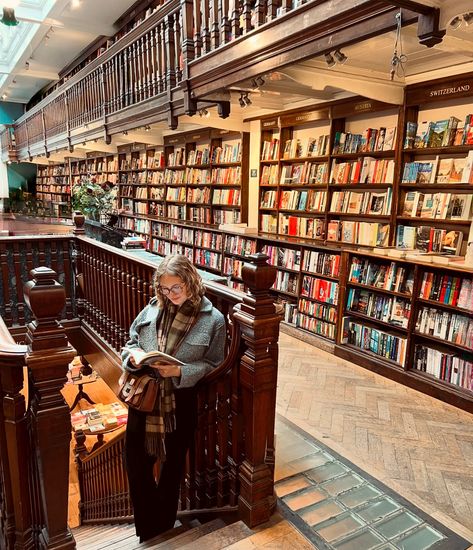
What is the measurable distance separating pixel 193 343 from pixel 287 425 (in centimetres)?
122

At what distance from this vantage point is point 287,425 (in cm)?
264

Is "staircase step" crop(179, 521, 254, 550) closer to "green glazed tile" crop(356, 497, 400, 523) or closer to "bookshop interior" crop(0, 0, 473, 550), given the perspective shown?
"bookshop interior" crop(0, 0, 473, 550)

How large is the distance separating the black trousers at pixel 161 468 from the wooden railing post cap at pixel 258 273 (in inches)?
23.4

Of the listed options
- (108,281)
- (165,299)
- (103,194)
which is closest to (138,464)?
(165,299)

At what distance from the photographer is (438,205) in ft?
11.6

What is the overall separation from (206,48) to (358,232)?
2245 millimetres

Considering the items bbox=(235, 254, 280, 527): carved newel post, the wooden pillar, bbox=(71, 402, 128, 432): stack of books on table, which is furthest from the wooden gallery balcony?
bbox=(71, 402, 128, 432): stack of books on table

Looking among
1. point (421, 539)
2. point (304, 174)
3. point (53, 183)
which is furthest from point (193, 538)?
point (53, 183)

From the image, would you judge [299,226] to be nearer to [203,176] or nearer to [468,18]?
[203,176]

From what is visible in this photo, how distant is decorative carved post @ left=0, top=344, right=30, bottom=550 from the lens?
125 centimetres

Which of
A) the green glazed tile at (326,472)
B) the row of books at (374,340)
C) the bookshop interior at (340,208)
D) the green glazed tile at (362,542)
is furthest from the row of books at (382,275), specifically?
the green glazed tile at (362,542)

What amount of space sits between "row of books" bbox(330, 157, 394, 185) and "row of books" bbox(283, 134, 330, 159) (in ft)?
0.85

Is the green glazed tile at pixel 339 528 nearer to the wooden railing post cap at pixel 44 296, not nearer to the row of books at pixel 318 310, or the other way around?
the wooden railing post cap at pixel 44 296

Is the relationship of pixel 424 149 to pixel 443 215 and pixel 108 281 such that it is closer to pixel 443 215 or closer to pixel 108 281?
pixel 443 215
